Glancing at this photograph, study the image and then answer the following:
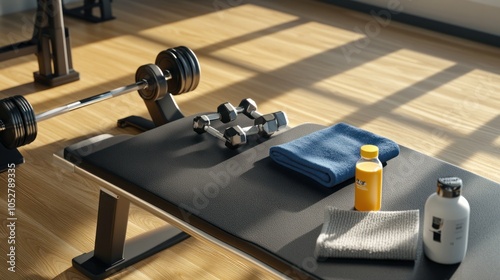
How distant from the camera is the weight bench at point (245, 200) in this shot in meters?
1.50

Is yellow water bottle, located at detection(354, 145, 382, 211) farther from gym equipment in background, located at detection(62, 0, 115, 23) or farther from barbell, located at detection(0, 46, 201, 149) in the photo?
gym equipment in background, located at detection(62, 0, 115, 23)

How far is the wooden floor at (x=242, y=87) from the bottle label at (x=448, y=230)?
700mm

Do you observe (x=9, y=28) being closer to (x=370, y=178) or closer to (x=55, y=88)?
(x=55, y=88)

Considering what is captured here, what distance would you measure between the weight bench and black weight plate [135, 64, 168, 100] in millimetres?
142

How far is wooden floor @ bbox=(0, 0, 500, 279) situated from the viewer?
2.21 m

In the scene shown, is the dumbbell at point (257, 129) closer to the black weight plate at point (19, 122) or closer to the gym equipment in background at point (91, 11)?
the black weight plate at point (19, 122)

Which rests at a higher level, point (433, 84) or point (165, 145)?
point (165, 145)

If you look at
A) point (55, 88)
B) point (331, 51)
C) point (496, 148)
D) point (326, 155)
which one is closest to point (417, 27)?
point (331, 51)

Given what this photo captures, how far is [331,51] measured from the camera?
370cm

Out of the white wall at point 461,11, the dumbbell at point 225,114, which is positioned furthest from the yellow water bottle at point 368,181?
the white wall at point 461,11

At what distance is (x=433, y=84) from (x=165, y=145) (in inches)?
64.7

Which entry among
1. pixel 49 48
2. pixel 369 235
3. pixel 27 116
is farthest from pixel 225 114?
pixel 49 48

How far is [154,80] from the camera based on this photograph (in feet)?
7.34

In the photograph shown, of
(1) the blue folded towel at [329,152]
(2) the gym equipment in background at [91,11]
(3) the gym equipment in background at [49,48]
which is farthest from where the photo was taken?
(2) the gym equipment in background at [91,11]
